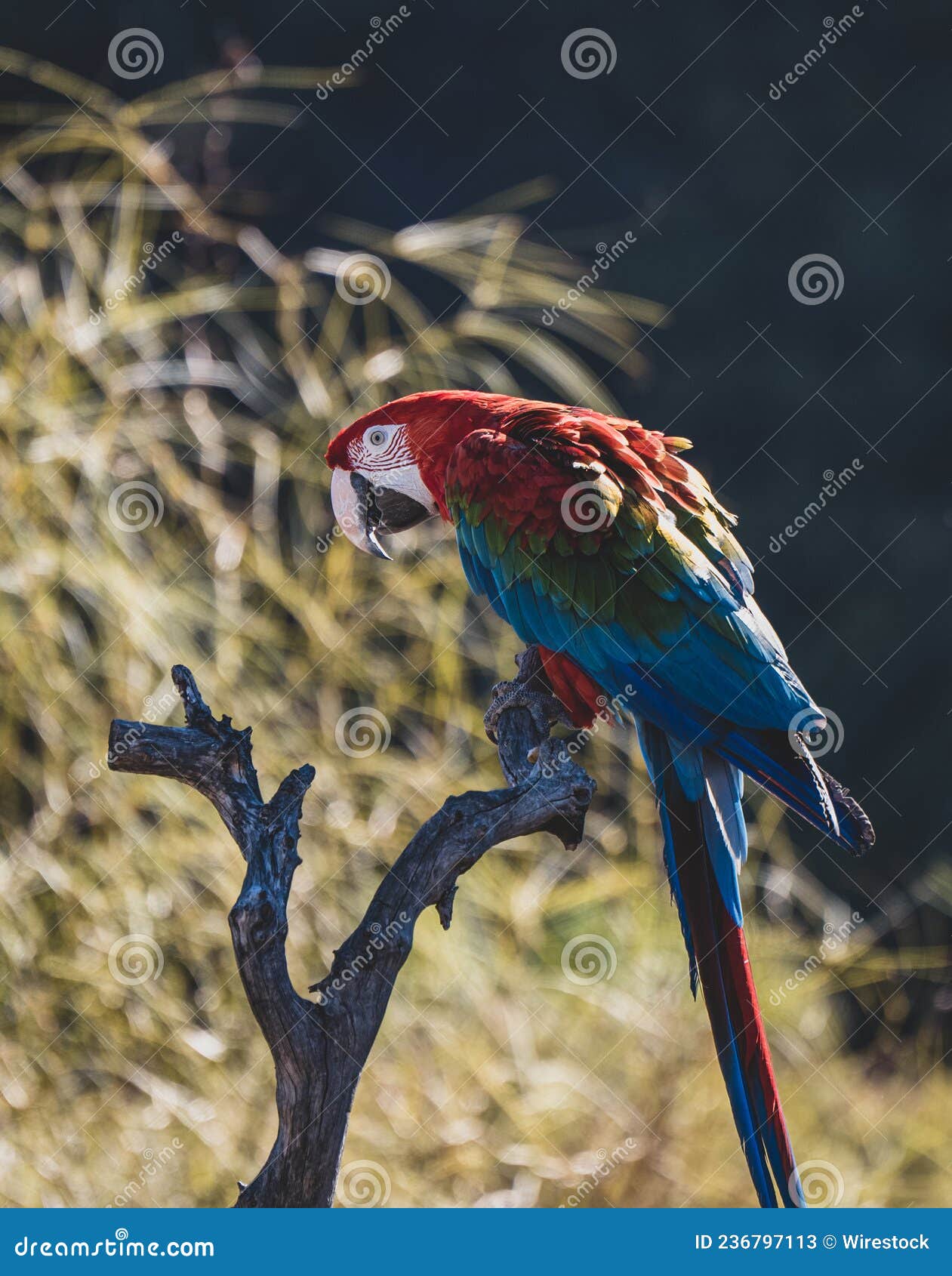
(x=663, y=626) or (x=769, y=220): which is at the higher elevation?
(x=769, y=220)

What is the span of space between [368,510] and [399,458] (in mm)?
120

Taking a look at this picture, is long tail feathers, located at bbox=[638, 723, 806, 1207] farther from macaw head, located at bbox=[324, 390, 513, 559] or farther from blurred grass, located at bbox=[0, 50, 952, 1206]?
blurred grass, located at bbox=[0, 50, 952, 1206]

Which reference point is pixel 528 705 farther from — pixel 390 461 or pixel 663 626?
pixel 390 461

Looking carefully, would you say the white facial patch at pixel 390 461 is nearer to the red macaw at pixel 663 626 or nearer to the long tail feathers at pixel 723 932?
the red macaw at pixel 663 626

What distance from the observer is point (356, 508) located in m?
1.62

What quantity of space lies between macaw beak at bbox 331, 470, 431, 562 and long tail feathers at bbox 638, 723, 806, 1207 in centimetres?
50

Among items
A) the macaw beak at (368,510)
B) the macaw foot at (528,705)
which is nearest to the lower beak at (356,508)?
the macaw beak at (368,510)

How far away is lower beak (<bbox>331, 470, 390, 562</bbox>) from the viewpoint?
63.5 inches

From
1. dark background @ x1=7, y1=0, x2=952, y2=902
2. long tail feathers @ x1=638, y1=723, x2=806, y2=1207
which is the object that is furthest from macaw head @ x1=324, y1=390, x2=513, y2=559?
dark background @ x1=7, y1=0, x2=952, y2=902

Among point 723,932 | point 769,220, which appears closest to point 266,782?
point 723,932

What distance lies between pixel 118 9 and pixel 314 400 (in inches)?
49.3

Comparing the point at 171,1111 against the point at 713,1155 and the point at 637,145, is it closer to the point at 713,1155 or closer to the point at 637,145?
the point at 713,1155

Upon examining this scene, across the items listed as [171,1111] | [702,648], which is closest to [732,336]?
[702,648]

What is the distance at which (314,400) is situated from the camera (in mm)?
2043
